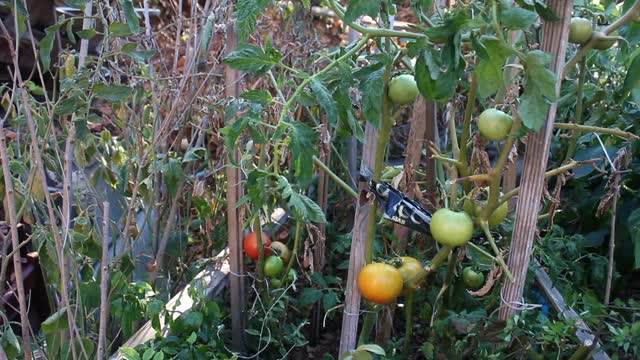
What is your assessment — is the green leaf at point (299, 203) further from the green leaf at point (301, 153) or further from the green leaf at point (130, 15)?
the green leaf at point (130, 15)

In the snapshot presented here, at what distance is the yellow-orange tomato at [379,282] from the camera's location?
4.02 feet

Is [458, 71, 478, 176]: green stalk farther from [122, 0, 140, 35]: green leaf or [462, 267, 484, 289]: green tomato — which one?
[122, 0, 140, 35]: green leaf

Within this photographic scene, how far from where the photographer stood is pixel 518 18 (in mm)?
945

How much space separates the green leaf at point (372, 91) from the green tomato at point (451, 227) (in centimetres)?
20

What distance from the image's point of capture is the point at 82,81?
4.04 ft

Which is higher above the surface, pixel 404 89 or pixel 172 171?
pixel 404 89

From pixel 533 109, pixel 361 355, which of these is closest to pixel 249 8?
pixel 533 109

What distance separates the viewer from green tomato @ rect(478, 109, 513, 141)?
1.12m

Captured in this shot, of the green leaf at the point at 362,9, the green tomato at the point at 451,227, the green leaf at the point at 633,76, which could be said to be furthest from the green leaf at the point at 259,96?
the green leaf at the point at 633,76

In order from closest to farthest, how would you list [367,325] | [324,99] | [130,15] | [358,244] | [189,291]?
[324,99], [130,15], [358,244], [367,325], [189,291]

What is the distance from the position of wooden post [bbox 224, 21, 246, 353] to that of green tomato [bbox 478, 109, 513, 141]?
0.68 m

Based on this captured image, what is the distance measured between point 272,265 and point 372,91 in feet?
2.47

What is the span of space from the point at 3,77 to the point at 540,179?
2.41 metres

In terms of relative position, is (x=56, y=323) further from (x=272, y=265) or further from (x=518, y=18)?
(x=518, y=18)
